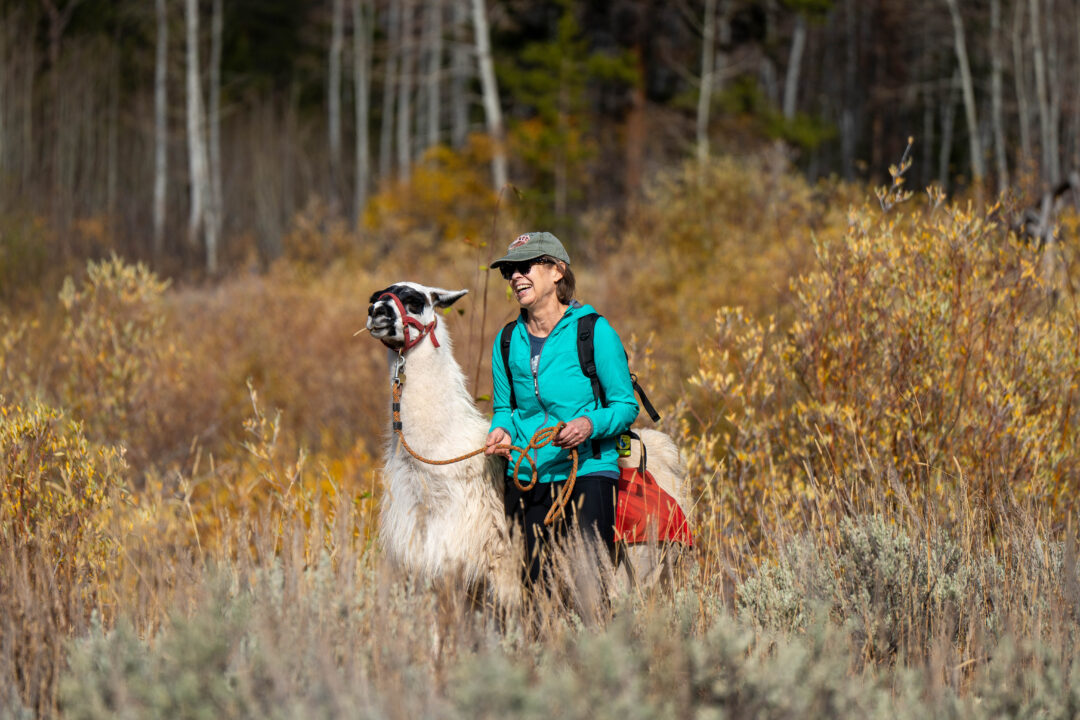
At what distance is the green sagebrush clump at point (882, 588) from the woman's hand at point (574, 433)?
923mm

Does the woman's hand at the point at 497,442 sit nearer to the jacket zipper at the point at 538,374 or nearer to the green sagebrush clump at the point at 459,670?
the jacket zipper at the point at 538,374

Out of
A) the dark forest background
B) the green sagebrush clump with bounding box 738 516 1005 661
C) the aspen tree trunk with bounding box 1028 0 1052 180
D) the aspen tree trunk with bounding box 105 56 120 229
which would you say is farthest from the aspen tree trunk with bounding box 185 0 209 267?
the green sagebrush clump with bounding box 738 516 1005 661

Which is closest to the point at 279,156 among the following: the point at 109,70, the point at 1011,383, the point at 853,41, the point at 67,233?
the point at 109,70

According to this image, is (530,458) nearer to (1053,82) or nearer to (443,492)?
(443,492)

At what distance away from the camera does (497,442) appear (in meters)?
4.00

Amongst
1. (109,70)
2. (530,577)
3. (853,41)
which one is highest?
(853,41)

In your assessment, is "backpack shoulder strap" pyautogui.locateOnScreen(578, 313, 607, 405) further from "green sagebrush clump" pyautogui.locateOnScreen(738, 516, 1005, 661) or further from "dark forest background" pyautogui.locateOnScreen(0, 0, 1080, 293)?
"dark forest background" pyautogui.locateOnScreen(0, 0, 1080, 293)

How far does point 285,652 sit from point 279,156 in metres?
25.6

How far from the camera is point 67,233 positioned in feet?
54.7

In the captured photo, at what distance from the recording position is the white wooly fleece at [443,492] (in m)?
4.00

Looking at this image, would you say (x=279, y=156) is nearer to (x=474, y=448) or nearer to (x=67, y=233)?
(x=67, y=233)

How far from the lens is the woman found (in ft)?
12.8

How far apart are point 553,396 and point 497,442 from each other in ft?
1.03

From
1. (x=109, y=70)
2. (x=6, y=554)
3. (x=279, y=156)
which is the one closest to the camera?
(x=6, y=554)
